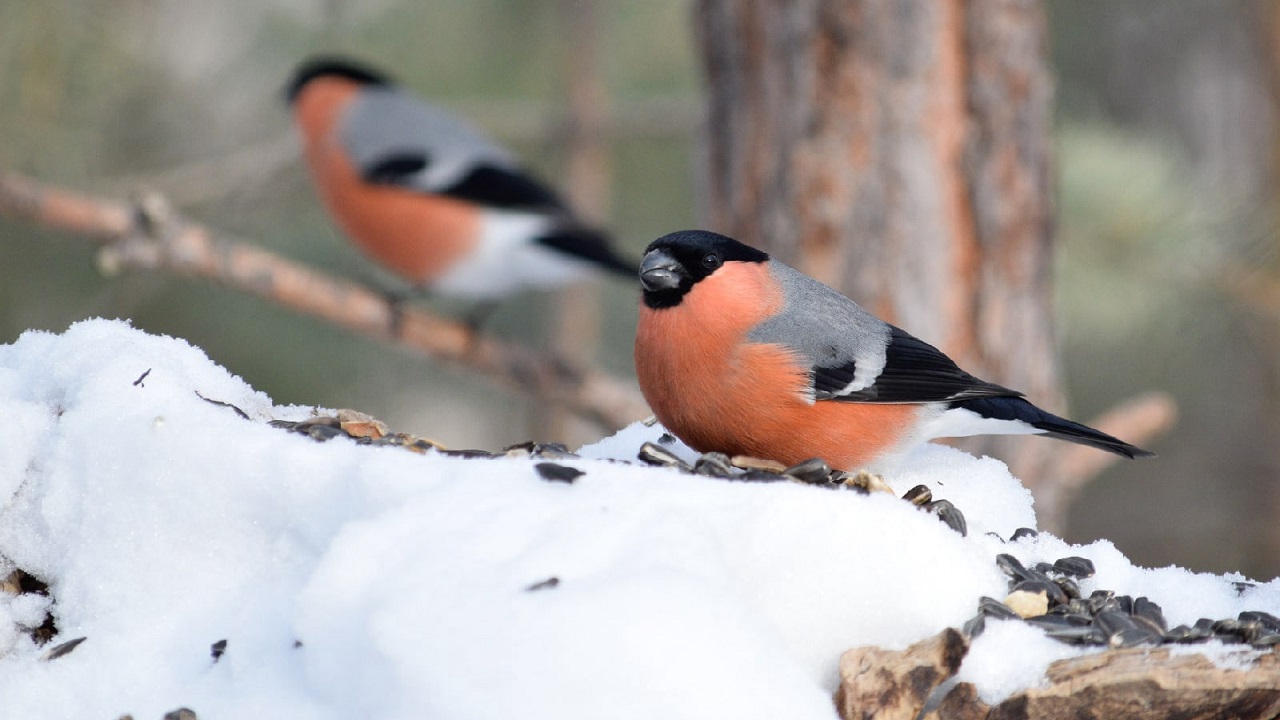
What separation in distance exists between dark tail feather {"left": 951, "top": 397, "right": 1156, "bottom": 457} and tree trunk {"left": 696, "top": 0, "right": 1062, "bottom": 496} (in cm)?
101

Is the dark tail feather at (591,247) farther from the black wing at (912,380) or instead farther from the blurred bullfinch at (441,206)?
the black wing at (912,380)

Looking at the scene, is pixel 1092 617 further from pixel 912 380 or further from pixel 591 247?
pixel 591 247

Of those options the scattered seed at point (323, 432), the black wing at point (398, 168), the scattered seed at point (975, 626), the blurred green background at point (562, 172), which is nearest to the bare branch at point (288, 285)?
the blurred green background at point (562, 172)

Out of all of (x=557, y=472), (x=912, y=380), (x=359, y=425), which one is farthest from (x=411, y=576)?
(x=912, y=380)

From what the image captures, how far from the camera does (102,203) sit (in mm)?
4496

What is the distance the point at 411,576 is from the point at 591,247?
3953mm

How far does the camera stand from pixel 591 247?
5656 mm

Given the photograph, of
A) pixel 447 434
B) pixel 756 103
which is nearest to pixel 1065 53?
pixel 447 434

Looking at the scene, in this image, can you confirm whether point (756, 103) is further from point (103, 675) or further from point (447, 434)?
point (447, 434)

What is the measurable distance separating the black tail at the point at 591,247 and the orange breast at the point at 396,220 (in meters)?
0.45

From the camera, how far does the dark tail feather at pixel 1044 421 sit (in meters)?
3.03

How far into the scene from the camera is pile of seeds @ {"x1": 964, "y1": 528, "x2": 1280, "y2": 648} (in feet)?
6.77

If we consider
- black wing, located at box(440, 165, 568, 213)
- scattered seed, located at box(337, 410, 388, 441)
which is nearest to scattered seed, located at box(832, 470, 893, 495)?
scattered seed, located at box(337, 410, 388, 441)

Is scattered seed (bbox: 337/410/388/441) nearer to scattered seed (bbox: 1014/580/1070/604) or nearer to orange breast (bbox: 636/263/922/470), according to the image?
orange breast (bbox: 636/263/922/470)
